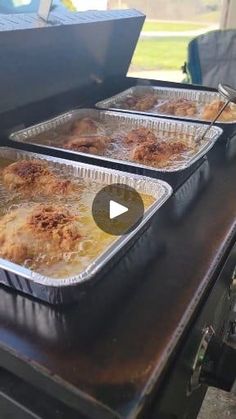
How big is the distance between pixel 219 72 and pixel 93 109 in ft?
3.54

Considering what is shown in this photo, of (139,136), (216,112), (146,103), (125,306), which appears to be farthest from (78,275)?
(146,103)

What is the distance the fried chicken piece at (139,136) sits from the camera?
121 cm

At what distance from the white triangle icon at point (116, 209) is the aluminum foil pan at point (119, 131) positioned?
0.14 meters

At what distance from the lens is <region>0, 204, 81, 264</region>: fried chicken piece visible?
0.69 metres

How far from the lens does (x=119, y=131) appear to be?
53.2 inches

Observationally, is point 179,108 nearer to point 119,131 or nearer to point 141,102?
point 141,102

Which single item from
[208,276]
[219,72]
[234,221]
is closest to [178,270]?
[208,276]

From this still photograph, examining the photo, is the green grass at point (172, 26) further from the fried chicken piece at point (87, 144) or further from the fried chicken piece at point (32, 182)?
the fried chicken piece at point (32, 182)

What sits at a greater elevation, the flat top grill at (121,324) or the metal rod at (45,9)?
the metal rod at (45,9)

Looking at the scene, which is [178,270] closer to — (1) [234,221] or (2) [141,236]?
(2) [141,236]

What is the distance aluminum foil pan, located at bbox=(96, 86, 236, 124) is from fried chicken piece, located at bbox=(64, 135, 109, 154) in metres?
0.30

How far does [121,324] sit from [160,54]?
4.23 meters

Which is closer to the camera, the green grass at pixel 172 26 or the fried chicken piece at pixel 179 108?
the fried chicken piece at pixel 179 108
